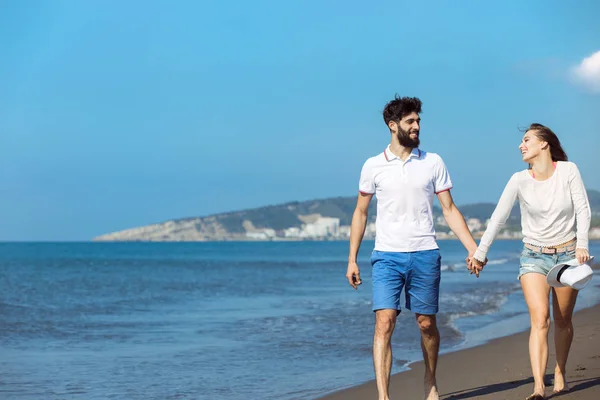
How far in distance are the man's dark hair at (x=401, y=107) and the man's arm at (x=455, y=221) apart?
1.92 feet

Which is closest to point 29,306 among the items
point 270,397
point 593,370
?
point 270,397

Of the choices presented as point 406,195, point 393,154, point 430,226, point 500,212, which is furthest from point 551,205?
point 393,154

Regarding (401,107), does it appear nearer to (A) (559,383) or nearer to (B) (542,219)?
(B) (542,219)

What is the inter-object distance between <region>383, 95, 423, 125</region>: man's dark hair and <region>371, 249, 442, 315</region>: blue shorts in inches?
35.8

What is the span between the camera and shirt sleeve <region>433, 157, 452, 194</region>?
5.60 m

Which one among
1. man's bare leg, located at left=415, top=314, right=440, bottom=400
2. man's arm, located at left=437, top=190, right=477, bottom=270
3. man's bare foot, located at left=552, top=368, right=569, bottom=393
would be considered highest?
man's arm, located at left=437, top=190, right=477, bottom=270

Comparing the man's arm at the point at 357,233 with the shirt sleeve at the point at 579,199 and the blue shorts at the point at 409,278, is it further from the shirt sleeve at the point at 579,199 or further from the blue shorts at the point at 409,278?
the shirt sleeve at the point at 579,199

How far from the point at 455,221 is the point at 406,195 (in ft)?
1.68

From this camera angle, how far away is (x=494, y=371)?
24.8 feet

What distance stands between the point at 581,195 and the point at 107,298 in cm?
1927

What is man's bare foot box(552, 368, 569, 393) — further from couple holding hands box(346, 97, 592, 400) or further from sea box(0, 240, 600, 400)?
sea box(0, 240, 600, 400)

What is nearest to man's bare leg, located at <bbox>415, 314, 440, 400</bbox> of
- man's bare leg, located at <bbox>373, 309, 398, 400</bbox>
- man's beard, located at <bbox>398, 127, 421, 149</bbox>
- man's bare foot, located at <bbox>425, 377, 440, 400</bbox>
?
man's bare foot, located at <bbox>425, 377, 440, 400</bbox>

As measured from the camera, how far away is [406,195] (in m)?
5.49

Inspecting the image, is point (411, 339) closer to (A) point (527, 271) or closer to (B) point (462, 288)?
(A) point (527, 271)
